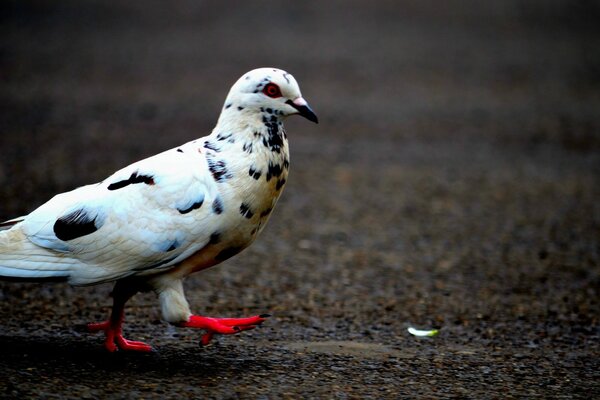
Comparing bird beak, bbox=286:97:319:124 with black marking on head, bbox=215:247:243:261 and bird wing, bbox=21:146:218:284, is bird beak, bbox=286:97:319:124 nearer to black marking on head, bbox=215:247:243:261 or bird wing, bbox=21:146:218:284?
bird wing, bbox=21:146:218:284

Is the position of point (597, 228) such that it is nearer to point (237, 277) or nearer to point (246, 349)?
point (237, 277)

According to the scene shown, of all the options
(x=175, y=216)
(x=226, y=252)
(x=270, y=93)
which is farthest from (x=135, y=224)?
(x=270, y=93)

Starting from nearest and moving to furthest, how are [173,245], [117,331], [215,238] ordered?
[173,245], [215,238], [117,331]

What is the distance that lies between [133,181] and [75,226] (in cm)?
41

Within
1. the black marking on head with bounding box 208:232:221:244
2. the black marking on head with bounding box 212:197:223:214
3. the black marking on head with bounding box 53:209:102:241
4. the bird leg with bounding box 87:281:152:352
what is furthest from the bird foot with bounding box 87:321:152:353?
the black marking on head with bounding box 212:197:223:214

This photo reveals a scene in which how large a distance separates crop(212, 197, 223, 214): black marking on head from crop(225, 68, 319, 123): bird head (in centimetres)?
60

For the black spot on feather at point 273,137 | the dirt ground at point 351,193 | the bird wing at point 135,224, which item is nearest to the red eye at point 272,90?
the black spot on feather at point 273,137

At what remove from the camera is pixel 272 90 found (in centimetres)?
512

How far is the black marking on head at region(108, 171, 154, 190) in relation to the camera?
5027 mm

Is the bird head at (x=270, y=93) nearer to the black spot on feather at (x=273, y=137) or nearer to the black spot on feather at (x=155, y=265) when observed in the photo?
the black spot on feather at (x=273, y=137)

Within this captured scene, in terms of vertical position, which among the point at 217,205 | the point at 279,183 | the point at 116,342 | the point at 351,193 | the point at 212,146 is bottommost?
the point at 116,342

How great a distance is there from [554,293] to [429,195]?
3.40 m

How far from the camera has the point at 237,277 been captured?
7488mm

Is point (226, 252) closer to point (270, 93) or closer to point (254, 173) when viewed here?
point (254, 173)
